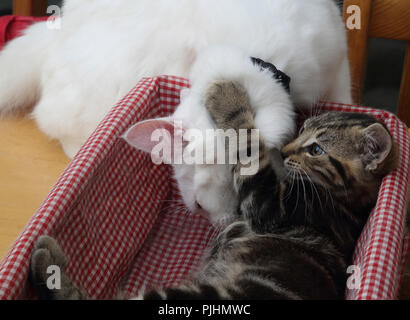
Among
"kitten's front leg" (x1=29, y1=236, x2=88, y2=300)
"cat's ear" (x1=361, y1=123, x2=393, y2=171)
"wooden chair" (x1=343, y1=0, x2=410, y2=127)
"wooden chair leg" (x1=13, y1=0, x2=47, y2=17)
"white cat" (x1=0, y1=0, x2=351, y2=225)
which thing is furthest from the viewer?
"wooden chair leg" (x1=13, y1=0, x2=47, y2=17)

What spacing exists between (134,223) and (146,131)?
0.27m

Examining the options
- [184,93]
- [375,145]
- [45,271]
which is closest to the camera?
[45,271]

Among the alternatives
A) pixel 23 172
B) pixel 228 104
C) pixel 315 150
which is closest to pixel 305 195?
pixel 315 150

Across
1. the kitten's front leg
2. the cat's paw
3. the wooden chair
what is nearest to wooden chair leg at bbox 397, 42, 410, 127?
the wooden chair

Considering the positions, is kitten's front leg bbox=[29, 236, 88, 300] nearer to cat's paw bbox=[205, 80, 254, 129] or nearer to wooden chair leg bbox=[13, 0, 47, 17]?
cat's paw bbox=[205, 80, 254, 129]

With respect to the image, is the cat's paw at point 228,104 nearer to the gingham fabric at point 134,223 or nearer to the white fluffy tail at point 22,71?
the gingham fabric at point 134,223

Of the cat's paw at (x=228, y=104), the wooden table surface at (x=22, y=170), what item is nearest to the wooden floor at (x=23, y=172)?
the wooden table surface at (x=22, y=170)

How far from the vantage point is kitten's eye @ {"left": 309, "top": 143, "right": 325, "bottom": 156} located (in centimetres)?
93

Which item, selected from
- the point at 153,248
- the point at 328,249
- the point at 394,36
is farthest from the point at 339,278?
the point at 394,36

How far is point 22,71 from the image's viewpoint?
1280 mm

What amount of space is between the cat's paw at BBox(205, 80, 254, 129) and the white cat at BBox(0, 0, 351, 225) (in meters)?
0.02

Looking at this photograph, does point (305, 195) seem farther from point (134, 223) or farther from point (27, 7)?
point (27, 7)

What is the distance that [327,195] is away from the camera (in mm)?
906

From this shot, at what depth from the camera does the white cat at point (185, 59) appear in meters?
0.94
